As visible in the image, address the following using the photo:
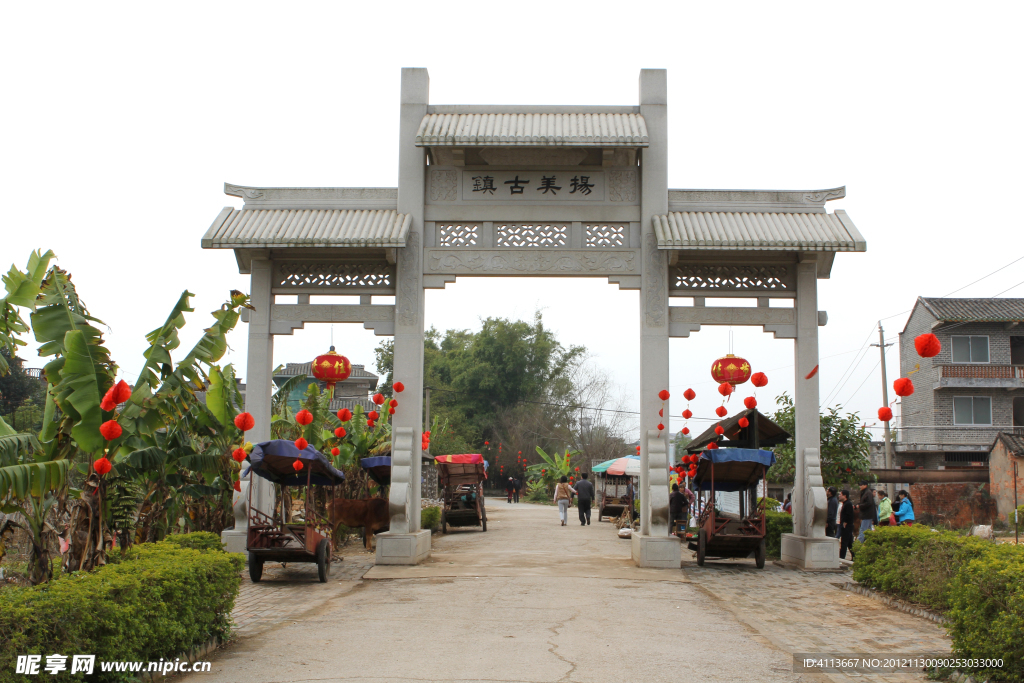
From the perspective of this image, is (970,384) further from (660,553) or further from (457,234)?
(457,234)

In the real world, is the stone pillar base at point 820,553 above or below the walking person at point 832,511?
below

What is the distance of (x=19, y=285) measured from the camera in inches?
376

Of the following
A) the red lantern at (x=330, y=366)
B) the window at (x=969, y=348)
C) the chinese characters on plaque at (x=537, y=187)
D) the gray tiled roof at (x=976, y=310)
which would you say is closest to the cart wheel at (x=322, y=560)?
the red lantern at (x=330, y=366)

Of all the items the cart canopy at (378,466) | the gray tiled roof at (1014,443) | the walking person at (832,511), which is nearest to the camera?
the walking person at (832,511)

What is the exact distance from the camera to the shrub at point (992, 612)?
5.73 meters

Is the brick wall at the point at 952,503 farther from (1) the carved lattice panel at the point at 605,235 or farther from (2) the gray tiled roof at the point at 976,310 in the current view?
(1) the carved lattice panel at the point at 605,235

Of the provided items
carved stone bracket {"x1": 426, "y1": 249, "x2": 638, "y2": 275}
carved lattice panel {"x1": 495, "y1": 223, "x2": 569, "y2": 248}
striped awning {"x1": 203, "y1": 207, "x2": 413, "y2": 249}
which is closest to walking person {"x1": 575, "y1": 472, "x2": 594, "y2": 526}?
carved stone bracket {"x1": 426, "y1": 249, "x2": 638, "y2": 275}

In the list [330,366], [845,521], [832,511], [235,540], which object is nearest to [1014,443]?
[832,511]

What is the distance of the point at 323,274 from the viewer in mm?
14125

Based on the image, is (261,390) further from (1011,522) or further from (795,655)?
(1011,522)

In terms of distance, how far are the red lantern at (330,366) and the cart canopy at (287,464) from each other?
1.17m

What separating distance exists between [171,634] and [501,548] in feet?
36.3

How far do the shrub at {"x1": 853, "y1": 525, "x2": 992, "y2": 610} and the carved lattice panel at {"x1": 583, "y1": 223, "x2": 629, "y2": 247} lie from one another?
593 cm

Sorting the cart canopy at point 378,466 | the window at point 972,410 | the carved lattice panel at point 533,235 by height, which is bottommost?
the cart canopy at point 378,466
